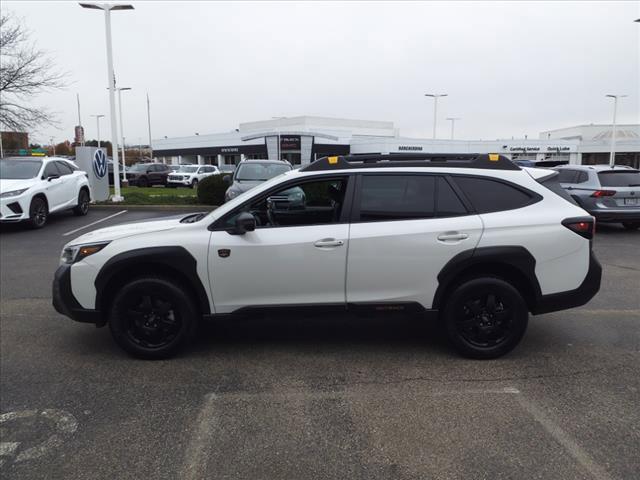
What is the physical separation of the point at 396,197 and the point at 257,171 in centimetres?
915

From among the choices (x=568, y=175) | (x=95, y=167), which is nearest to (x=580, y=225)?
(x=568, y=175)

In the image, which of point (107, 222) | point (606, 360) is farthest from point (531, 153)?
point (606, 360)

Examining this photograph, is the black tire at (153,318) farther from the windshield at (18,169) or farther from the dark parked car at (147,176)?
the dark parked car at (147,176)

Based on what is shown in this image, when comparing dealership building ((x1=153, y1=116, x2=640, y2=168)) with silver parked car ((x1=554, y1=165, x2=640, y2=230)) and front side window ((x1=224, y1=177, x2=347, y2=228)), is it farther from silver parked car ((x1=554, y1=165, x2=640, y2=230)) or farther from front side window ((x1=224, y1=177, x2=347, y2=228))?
front side window ((x1=224, y1=177, x2=347, y2=228))

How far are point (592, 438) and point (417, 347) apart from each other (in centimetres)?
177

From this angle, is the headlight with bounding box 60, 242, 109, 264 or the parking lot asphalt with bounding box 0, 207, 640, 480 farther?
the headlight with bounding box 60, 242, 109, 264

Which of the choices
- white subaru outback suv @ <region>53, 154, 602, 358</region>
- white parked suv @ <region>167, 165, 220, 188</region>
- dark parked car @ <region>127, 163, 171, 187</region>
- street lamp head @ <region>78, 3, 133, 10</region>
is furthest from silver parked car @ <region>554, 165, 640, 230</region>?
dark parked car @ <region>127, 163, 171, 187</region>

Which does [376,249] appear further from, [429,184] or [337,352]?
[337,352]

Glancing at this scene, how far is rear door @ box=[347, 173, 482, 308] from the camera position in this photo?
4250 mm

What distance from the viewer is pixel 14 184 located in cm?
1168

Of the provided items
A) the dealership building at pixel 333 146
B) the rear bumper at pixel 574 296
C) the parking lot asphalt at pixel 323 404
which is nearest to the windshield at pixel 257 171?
the parking lot asphalt at pixel 323 404

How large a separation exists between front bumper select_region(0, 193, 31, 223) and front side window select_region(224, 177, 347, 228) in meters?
9.22

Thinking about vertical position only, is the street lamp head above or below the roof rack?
above

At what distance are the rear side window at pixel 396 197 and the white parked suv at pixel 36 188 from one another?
32.9 feet
